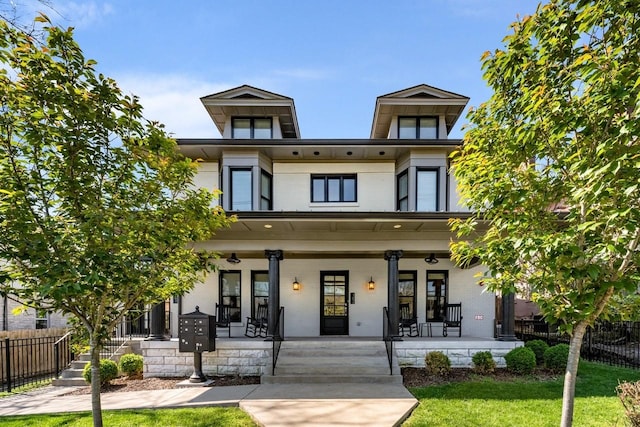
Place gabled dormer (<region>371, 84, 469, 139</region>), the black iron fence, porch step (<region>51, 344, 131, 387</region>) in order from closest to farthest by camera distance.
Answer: porch step (<region>51, 344, 131, 387</region>) < the black iron fence < gabled dormer (<region>371, 84, 469, 139</region>)

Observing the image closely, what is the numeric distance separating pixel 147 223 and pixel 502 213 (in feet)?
13.5

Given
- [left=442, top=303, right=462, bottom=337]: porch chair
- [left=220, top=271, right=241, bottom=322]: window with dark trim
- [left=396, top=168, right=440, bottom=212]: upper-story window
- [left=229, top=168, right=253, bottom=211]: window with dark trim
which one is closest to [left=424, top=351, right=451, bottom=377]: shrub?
[left=442, top=303, right=462, bottom=337]: porch chair

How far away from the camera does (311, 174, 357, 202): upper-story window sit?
11781 mm

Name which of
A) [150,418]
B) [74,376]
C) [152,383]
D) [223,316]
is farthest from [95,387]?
[223,316]

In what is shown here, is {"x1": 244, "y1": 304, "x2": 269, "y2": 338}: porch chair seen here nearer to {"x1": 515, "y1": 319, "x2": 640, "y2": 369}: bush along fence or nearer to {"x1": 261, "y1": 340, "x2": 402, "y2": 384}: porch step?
{"x1": 261, "y1": 340, "x2": 402, "y2": 384}: porch step

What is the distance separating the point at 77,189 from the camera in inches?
149

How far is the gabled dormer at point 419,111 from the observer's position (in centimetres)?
1137

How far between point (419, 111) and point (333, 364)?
8.61m

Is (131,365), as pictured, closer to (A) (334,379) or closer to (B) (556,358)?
(A) (334,379)

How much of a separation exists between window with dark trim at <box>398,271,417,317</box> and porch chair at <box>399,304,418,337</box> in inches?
6.6

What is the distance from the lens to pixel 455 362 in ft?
28.7

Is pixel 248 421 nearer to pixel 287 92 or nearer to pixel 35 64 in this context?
pixel 35 64

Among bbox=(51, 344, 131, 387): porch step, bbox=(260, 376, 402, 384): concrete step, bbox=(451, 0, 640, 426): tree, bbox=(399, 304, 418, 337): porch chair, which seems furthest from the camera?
bbox=(399, 304, 418, 337): porch chair

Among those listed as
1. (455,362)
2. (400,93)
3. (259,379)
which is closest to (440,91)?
(400,93)
